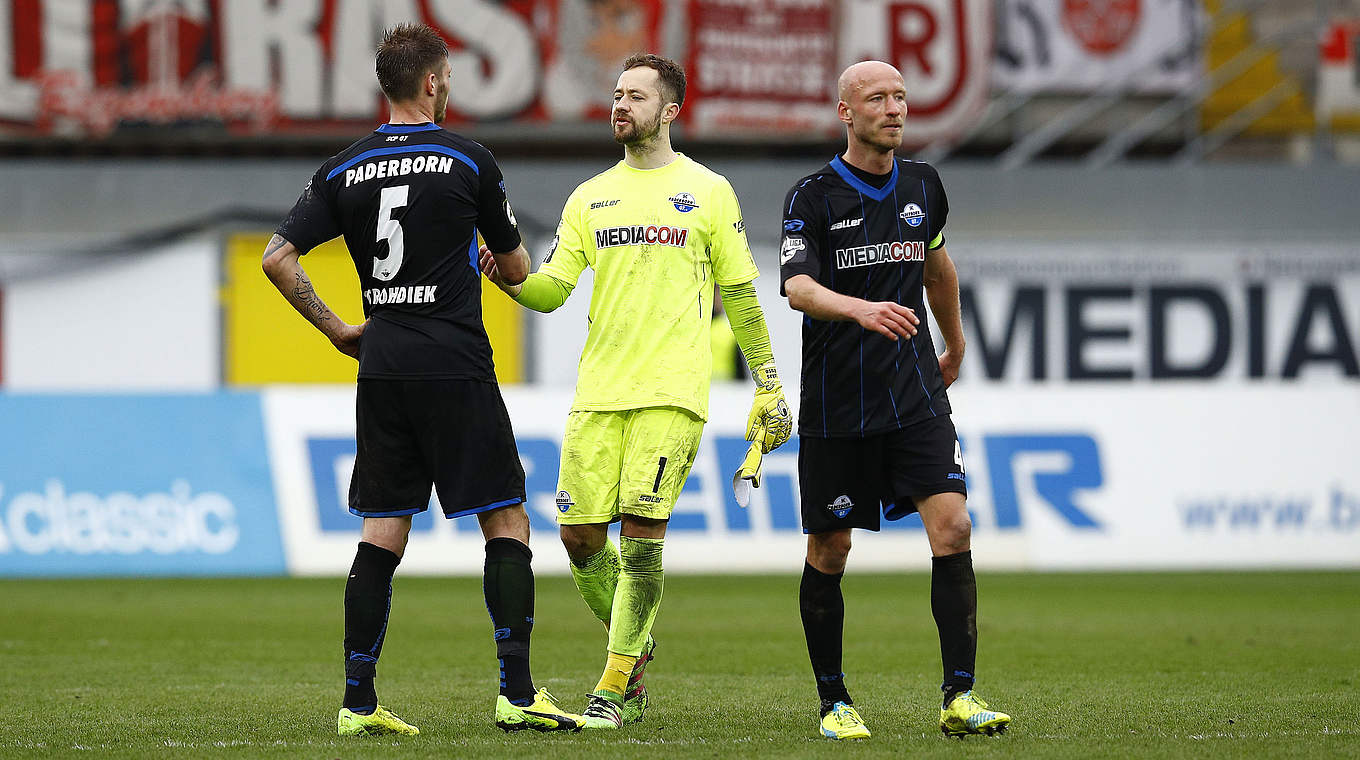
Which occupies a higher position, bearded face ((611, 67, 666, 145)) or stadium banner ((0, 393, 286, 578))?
bearded face ((611, 67, 666, 145))

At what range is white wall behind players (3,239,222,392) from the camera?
61.6ft

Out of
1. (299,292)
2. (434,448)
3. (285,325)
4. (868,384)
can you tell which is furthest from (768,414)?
(285,325)

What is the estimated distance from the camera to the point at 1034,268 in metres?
19.0

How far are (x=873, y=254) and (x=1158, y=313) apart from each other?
46.0 ft

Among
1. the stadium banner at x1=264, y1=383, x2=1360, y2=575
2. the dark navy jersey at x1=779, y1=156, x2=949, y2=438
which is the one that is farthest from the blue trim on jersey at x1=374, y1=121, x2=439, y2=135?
the stadium banner at x1=264, y1=383, x2=1360, y2=575

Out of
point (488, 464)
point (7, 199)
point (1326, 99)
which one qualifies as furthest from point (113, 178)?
point (488, 464)

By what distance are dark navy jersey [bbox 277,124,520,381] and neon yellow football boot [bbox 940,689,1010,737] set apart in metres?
1.84

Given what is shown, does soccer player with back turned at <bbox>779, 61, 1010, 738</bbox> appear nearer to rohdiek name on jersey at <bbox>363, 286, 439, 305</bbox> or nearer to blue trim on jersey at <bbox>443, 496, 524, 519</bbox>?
blue trim on jersey at <bbox>443, 496, 524, 519</bbox>

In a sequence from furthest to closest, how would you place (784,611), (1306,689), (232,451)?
1. (232,451)
2. (784,611)
3. (1306,689)

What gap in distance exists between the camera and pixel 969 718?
530cm

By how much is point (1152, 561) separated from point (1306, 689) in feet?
20.6

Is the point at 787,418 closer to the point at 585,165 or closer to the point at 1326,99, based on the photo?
the point at 585,165

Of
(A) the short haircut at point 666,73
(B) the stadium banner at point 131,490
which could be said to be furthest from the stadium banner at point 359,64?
(A) the short haircut at point 666,73

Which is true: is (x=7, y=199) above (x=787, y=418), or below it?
above
